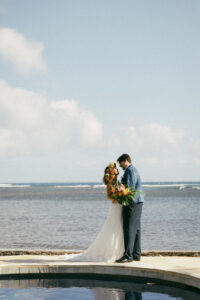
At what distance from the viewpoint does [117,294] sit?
6227mm

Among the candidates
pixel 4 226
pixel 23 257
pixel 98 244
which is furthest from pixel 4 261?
pixel 4 226

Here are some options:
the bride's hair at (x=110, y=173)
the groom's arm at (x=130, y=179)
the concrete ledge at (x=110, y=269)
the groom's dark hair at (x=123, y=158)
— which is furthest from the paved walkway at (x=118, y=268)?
the groom's dark hair at (x=123, y=158)

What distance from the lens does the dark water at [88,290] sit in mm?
6078

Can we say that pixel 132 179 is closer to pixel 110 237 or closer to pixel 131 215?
pixel 131 215

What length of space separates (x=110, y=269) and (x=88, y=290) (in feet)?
2.98

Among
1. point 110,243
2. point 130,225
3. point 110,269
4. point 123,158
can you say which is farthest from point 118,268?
point 123,158

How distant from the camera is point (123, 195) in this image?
25.7 feet

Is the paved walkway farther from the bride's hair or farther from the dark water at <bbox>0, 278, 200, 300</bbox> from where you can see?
the bride's hair

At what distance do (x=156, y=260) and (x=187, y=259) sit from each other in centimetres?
60

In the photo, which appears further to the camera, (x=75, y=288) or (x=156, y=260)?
(x=156, y=260)

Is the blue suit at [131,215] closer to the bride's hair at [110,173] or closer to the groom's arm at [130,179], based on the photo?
the groom's arm at [130,179]

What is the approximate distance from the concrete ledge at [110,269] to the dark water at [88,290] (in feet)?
0.68

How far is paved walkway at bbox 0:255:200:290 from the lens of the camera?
6867 mm

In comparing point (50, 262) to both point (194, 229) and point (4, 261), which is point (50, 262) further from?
point (194, 229)
